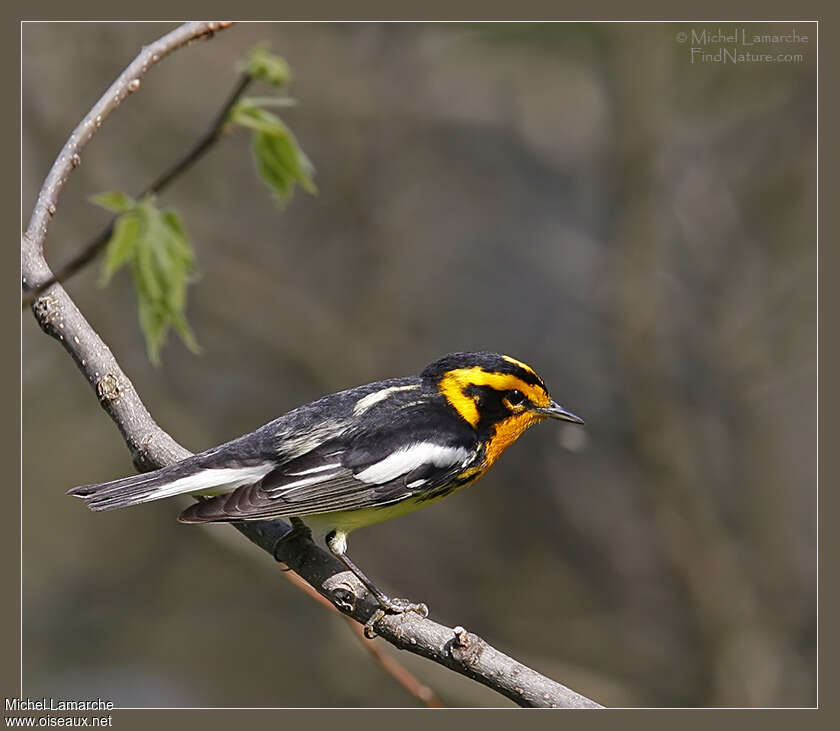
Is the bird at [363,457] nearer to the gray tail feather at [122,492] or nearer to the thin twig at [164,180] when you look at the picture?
the gray tail feather at [122,492]

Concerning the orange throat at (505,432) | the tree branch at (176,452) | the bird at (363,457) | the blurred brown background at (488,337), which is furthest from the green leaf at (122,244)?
the blurred brown background at (488,337)

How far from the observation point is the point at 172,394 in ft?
29.6

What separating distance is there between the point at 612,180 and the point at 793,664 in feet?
14.9

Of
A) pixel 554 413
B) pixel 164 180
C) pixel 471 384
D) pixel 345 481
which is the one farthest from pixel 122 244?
pixel 554 413

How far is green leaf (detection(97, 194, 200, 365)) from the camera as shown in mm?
Result: 2270

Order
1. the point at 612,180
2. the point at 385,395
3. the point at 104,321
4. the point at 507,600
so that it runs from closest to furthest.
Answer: the point at 385,395, the point at 104,321, the point at 612,180, the point at 507,600

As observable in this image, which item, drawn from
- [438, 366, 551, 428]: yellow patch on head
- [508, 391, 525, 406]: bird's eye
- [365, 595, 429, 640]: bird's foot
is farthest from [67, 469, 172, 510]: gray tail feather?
[508, 391, 525, 406]: bird's eye

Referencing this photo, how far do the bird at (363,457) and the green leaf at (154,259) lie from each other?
160 centimetres

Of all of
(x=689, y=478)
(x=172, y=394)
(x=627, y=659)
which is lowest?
(x=627, y=659)

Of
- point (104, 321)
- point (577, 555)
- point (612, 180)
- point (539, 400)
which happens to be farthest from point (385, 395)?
point (577, 555)

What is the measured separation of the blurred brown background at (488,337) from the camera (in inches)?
334

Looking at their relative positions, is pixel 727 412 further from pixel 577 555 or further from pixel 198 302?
pixel 198 302

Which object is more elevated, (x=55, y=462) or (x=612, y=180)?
(x=612, y=180)

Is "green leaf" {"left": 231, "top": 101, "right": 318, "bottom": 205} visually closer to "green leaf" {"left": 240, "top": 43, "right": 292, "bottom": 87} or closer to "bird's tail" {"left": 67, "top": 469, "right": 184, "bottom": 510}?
"green leaf" {"left": 240, "top": 43, "right": 292, "bottom": 87}
